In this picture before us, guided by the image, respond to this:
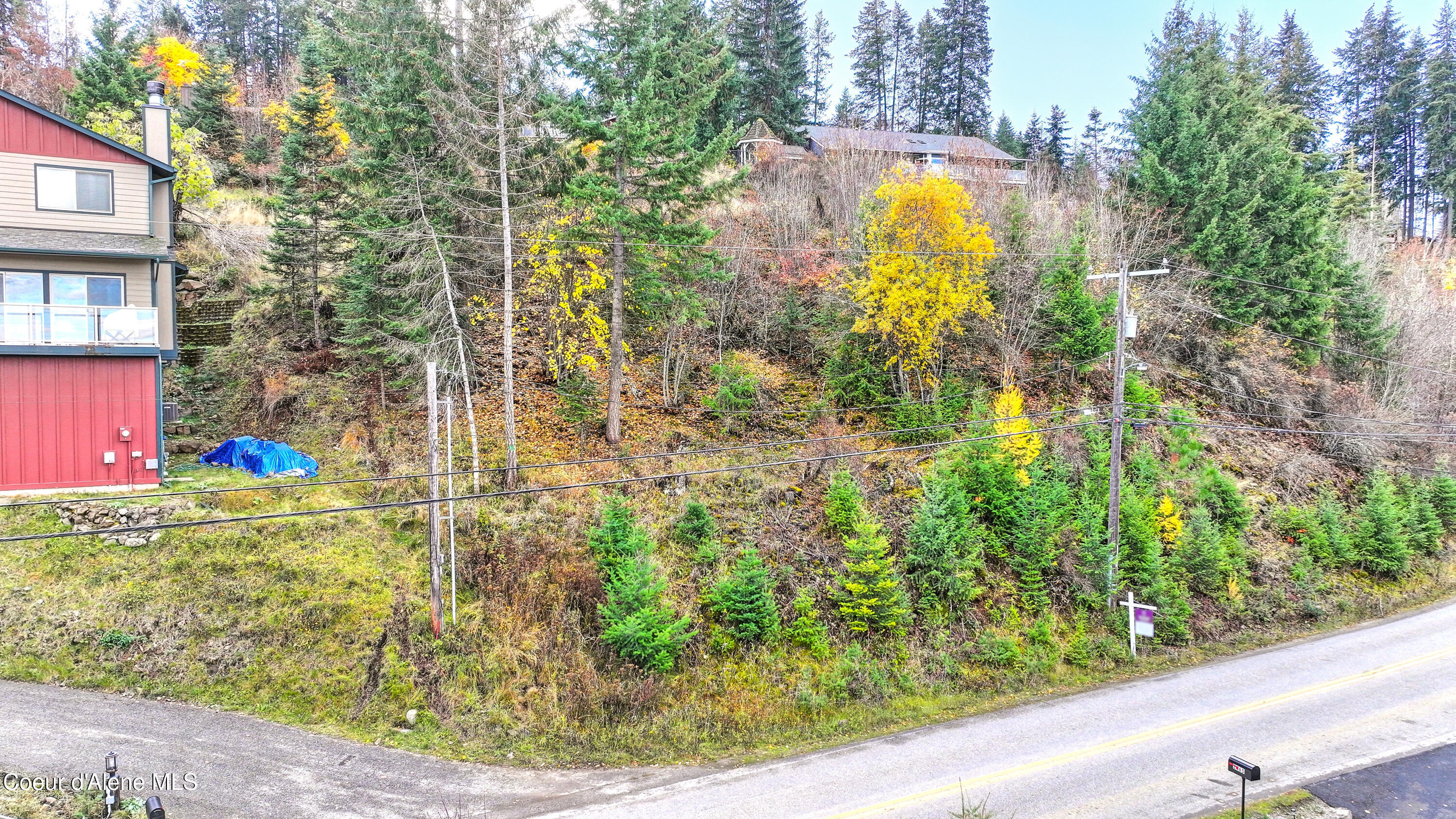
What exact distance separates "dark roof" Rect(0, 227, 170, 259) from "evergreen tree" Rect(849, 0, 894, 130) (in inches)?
1643

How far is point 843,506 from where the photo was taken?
51.4 feet

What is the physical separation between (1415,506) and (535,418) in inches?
1032

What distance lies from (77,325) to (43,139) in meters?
4.43

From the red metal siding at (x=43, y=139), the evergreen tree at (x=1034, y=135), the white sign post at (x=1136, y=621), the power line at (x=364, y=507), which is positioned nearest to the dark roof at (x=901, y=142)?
the evergreen tree at (x=1034, y=135)

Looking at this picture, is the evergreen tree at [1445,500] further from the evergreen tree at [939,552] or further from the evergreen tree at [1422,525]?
the evergreen tree at [939,552]

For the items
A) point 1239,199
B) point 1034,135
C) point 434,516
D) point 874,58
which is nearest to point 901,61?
point 874,58

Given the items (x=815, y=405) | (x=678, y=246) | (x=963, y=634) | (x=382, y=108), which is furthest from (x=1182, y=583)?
(x=382, y=108)

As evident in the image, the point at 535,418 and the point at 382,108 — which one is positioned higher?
the point at 382,108

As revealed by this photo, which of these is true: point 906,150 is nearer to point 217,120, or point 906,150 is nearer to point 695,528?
point 695,528

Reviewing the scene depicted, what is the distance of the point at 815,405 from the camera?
20.6 meters

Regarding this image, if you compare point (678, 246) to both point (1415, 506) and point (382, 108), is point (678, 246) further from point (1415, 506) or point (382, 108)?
point (1415, 506)

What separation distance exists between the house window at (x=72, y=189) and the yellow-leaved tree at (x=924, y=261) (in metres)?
18.3

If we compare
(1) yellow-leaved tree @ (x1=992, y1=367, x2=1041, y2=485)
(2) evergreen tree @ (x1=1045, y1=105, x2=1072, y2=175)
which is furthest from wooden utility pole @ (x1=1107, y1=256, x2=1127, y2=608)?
(2) evergreen tree @ (x1=1045, y1=105, x2=1072, y2=175)

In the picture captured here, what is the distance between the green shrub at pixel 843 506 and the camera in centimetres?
1553
